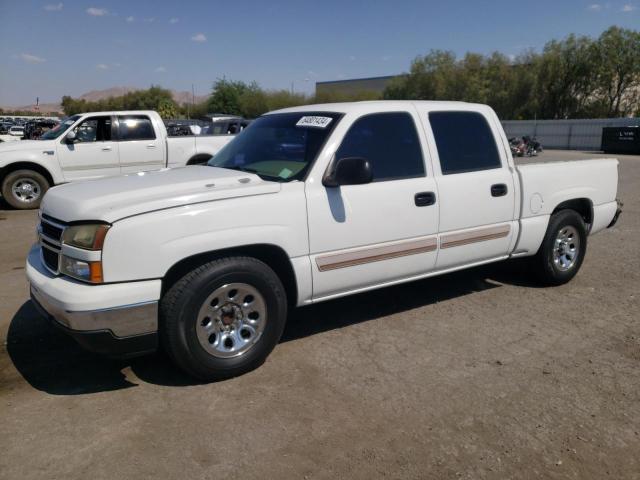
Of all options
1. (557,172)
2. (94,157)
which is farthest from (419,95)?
(557,172)

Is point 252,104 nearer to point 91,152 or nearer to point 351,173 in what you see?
point 91,152

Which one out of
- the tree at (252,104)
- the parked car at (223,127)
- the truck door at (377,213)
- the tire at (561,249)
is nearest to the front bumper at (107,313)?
the truck door at (377,213)

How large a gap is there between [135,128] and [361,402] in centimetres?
961

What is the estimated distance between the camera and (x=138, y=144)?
11.3 m

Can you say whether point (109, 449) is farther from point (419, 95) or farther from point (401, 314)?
point (419, 95)

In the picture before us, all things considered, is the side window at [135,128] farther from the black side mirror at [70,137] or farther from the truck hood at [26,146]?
the truck hood at [26,146]

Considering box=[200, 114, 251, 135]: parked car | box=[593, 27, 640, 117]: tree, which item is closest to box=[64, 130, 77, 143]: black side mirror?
box=[200, 114, 251, 135]: parked car

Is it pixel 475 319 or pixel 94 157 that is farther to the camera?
pixel 94 157

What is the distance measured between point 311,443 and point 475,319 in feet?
7.73

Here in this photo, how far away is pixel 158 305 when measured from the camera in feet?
11.0

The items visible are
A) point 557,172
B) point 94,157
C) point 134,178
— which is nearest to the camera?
point 134,178

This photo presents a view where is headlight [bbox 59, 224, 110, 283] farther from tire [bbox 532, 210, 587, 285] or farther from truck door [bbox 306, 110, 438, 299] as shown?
tire [bbox 532, 210, 587, 285]

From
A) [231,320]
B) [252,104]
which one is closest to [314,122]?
[231,320]

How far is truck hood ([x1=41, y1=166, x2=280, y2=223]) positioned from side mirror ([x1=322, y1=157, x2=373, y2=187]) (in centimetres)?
43
